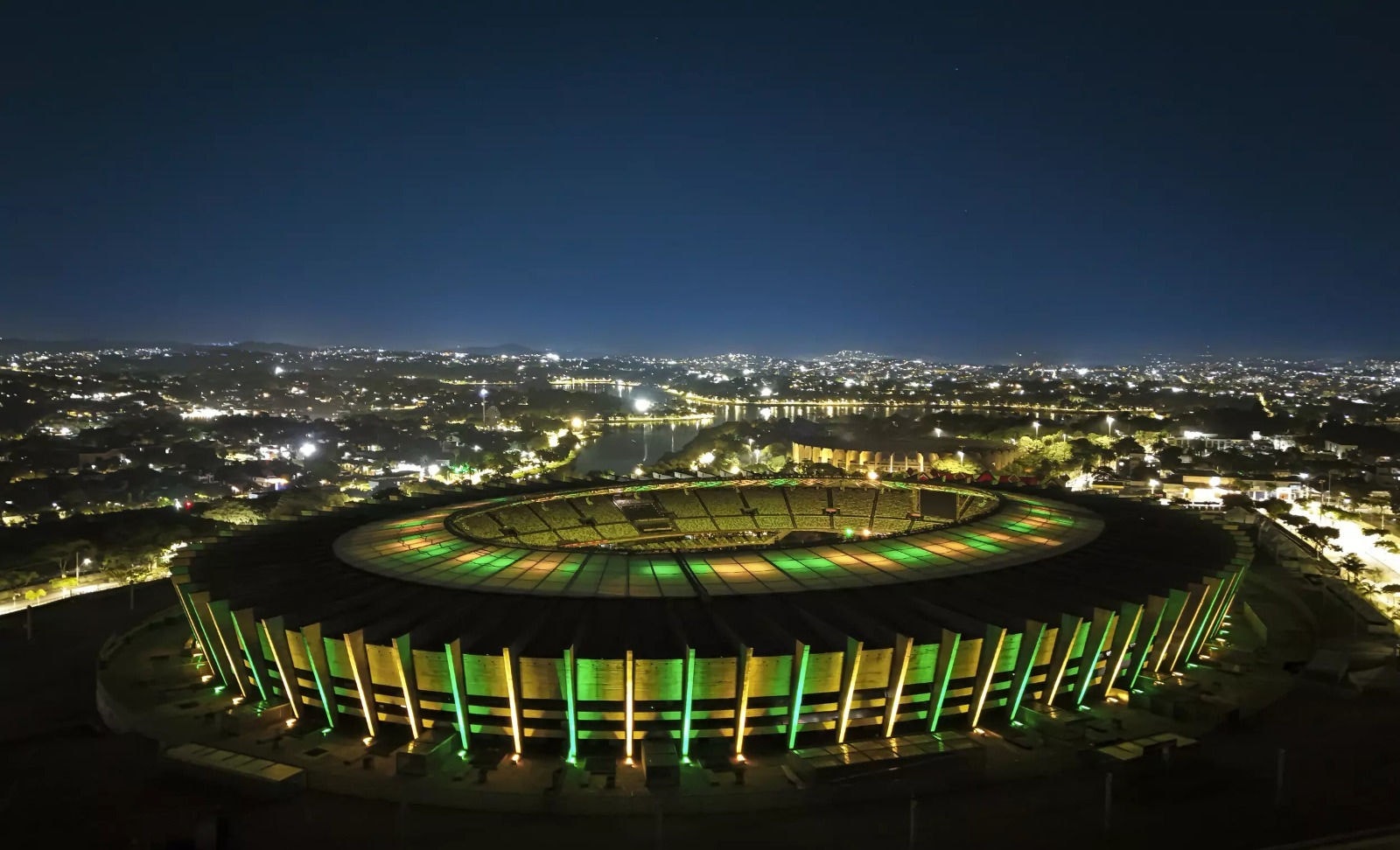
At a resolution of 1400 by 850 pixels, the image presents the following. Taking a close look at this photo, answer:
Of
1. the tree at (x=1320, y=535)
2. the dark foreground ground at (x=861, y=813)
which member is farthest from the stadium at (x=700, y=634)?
the tree at (x=1320, y=535)

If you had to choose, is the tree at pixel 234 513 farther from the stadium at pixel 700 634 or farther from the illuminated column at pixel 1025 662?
the illuminated column at pixel 1025 662

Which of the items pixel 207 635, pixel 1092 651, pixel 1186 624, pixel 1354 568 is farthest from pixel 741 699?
pixel 1354 568

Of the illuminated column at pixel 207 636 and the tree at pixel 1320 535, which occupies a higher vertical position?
the illuminated column at pixel 207 636

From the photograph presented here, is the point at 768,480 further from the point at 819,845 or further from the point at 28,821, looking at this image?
the point at 28,821

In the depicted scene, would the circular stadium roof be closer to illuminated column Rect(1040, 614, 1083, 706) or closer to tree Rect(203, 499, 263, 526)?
illuminated column Rect(1040, 614, 1083, 706)

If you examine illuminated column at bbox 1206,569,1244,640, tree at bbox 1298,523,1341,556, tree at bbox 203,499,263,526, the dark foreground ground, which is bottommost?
tree at bbox 203,499,263,526

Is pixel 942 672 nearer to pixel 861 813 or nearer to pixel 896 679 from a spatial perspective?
pixel 896 679

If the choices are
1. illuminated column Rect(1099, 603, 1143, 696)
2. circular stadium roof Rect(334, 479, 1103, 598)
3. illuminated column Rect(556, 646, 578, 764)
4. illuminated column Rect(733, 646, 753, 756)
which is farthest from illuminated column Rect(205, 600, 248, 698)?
illuminated column Rect(1099, 603, 1143, 696)
